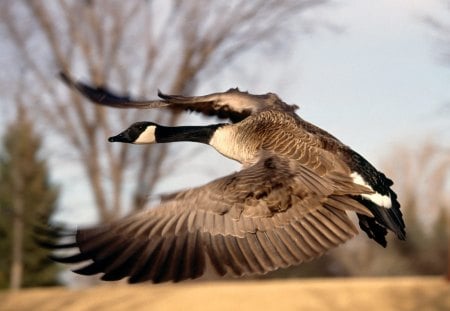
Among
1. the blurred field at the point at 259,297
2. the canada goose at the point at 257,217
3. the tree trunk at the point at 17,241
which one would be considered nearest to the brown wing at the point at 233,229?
the canada goose at the point at 257,217

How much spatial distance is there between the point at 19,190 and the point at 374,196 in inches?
466

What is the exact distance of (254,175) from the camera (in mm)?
2980

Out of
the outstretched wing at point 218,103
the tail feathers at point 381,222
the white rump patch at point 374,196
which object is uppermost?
the outstretched wing at point 218,103

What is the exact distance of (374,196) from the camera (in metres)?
3.28

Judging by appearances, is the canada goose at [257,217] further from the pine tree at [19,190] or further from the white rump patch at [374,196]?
the pine tree at [19,190]

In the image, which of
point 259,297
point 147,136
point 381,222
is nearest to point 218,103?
point 147,136

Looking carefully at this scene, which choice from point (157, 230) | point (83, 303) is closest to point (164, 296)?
point (83, 303)

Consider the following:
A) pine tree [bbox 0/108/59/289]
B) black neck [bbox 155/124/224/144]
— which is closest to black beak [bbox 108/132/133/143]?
black neck [bbox 155/124/224/144]

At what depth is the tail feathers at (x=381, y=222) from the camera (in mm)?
3146

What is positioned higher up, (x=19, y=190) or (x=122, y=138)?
(x=19, y=190)

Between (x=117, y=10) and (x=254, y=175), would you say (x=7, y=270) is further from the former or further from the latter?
(x=254, y=175)

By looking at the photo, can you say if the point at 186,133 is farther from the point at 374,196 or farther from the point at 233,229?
the point at 374,196

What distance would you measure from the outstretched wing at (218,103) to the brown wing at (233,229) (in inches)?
26.9

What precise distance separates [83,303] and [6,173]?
305 cm
